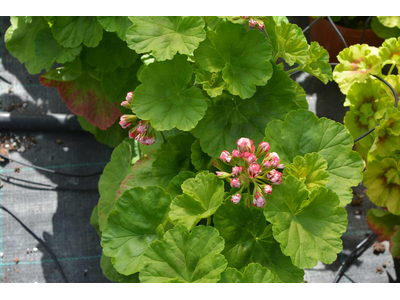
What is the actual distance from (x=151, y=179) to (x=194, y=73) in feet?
1.09

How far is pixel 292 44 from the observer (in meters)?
1.09

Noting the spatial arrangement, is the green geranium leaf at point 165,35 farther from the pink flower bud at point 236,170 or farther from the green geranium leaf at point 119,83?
the green geranium leaf at point 119,83

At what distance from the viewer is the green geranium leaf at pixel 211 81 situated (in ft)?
3.34

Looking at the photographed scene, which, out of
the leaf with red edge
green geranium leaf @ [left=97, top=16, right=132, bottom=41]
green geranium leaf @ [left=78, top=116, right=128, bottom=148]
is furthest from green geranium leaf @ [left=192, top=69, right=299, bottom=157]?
green geranium leaf @ [left=78, top=116, right=128, bottom=148]

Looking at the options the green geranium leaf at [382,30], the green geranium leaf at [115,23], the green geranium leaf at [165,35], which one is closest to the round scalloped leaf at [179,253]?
the green geranium leaf at [165,35]

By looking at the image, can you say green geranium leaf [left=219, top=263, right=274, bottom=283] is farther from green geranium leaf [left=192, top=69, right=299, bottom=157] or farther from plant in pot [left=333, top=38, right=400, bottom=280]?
plant in pot [left=333, top=38, right=400, bottom=280]

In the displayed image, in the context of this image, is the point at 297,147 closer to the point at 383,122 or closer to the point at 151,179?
the point at 151,179

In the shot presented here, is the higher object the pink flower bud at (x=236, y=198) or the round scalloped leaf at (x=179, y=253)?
the pink flower bud at (x=236, y=198)

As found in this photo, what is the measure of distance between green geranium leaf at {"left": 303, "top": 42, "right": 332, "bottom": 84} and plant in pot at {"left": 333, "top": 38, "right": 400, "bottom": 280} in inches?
15.2

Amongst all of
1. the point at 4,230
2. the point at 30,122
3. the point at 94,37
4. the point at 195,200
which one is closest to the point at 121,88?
the point at 94,37

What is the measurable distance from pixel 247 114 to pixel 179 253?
44 centimetres

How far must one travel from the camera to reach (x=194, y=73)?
1110 millimetres

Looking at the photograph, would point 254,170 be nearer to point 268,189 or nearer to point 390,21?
point 268,189

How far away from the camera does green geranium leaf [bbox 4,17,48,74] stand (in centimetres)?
166
